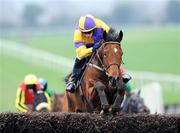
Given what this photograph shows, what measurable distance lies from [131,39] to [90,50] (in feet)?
124

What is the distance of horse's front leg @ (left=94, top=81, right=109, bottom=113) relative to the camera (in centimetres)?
954

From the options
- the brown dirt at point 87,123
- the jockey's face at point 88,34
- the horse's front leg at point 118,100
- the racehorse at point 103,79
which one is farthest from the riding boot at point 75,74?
the brown dirt at point 87,123

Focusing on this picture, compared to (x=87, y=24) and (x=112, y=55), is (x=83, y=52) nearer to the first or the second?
(x=87, y=24)

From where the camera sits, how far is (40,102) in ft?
43.1

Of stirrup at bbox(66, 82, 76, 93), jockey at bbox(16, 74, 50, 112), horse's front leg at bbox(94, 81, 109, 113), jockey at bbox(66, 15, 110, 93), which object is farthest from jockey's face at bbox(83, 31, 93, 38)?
jockey at bbox(16, 74, 50, 112)

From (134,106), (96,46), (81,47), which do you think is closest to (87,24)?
(81,47)

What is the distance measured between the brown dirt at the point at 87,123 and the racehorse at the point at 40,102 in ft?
11.9

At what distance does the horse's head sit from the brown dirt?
27.0 inches

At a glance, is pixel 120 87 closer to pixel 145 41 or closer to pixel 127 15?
pixel 145 41

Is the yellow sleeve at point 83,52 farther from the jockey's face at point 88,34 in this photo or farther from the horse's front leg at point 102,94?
the horse's front leg at point 102,94

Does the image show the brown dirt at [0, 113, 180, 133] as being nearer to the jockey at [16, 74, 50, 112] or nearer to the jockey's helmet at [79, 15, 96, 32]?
the jockey's helmet at [79, 15, 96, 32]

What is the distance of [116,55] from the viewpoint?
9.70 metres

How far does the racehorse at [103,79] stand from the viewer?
9.67 m

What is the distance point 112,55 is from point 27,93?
4.44 metres
